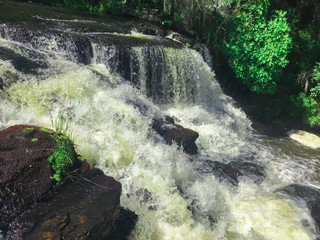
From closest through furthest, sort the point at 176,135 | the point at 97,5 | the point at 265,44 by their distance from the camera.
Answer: the point at 176,135, the point at 265,44, the point at 97,5

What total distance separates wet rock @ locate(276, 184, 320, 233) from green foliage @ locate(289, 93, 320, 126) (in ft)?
13.5

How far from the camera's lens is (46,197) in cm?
340

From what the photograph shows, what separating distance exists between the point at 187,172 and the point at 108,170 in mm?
1690

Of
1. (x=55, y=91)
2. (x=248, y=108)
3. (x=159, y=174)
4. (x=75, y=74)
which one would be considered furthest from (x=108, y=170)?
(x=248, y=108)

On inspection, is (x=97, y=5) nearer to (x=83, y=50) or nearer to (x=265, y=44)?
(x=83, y=50)

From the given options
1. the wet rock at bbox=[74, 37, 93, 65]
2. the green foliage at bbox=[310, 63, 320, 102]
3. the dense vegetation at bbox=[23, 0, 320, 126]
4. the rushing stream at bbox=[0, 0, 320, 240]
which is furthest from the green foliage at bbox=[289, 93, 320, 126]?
the wet rock at bbox=[74, 37, 93, 65]

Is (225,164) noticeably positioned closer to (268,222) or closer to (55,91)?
(268,222)

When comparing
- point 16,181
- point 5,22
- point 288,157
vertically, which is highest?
point 5,22

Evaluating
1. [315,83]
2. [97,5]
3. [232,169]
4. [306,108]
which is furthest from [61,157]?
[97,5]

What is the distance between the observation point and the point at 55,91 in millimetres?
5738

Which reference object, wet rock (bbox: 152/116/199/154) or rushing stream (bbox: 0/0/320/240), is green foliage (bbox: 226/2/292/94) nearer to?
rushing stream (bbox: 0/0/320/240)

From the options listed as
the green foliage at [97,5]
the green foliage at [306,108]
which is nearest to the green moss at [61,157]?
the green foliage at [306,108]

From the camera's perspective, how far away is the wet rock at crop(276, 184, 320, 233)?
5153mm

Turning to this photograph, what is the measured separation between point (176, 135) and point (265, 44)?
16.1 ft
